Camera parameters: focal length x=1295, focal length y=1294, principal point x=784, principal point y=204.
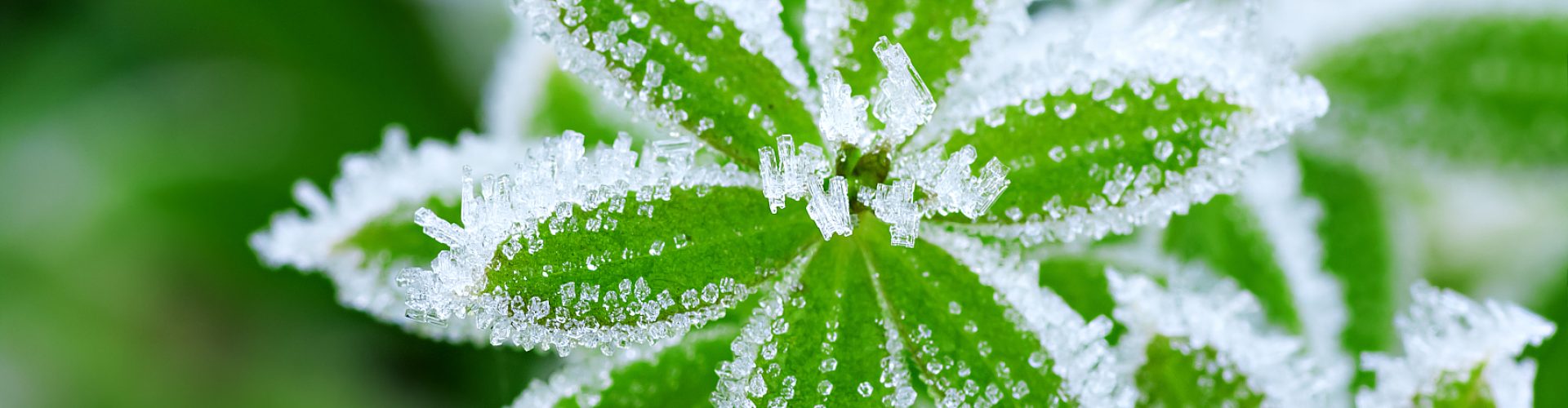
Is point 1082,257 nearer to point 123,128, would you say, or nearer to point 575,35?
point 575,35

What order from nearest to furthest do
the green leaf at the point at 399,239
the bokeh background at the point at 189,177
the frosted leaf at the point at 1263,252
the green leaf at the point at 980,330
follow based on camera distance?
1. the green leaf at the point at 980,330
2. the green leaf at the point at 399,239
3. the frosted leaf at the point at 1263,252
4. the bokeh background at the point at 189,177

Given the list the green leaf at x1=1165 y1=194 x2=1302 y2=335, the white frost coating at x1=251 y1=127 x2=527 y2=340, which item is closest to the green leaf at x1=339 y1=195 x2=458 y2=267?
the white frost coating at x1=251 y1=127 x2=527 y2=340

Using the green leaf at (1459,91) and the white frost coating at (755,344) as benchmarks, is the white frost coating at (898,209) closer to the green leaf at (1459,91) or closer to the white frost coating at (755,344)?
the white frost coating at (755,344)

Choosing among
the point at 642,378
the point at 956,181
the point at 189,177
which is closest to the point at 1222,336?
the point at 956,181

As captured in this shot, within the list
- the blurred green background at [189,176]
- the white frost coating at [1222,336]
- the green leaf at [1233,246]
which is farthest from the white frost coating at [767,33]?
the blurred green background at [189,176]

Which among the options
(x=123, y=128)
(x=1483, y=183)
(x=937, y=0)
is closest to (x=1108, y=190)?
(x=937, y=0)

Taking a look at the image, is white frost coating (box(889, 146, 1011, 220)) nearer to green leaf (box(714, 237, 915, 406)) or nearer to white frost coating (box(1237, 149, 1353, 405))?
green leaf (box(714, 237, 915, 406))
